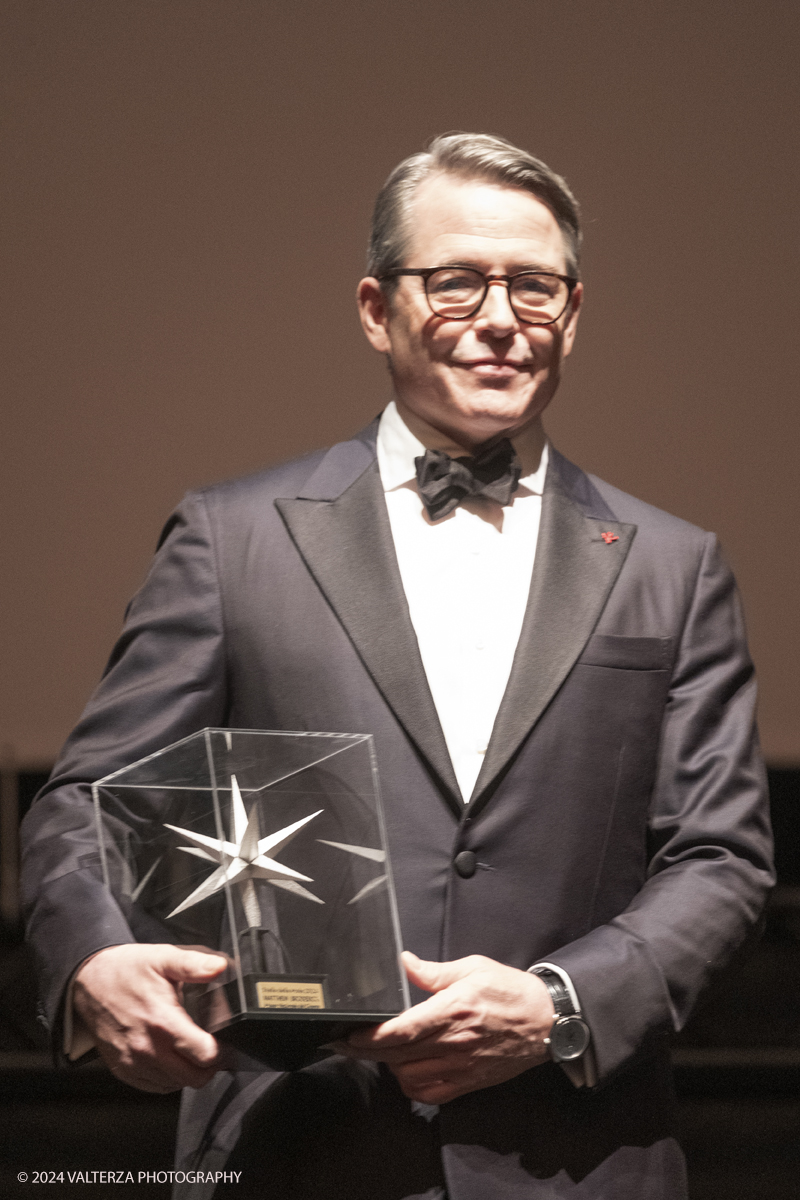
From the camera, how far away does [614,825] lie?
165 centimetres

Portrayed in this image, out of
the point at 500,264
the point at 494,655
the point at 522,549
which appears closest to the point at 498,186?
the point at 500,264

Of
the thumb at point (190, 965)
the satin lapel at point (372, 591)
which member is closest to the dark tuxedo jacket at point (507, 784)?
the satin lapel at point (372, 591)

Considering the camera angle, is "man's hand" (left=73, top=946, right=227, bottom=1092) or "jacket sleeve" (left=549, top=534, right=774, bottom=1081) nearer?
"man's hand" (left=73, top=946, right=227, bottom=1092)

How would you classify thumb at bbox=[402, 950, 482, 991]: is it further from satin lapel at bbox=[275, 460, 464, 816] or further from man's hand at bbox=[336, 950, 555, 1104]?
satin lapel at bbox=[275, 460, 464, 816]

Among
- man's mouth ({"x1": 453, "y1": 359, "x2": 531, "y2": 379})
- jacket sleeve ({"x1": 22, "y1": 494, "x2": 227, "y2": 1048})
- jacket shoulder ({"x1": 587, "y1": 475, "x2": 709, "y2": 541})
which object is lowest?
jacket sleeve ({"x1": 22, "y1": 494, "x2": 227, "y2": 1048})

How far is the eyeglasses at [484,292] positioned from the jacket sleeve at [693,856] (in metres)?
0.37

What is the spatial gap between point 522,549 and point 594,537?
0.30 ft

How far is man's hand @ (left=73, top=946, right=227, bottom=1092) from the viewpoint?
4.29 feet

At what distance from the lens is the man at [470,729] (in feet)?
4.84

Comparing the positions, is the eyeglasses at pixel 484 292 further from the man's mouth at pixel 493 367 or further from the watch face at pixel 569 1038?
the watch face at pixel 569 1038

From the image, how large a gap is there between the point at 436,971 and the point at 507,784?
0.91 feet

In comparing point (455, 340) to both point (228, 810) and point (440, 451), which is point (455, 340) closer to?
point (440, 451)

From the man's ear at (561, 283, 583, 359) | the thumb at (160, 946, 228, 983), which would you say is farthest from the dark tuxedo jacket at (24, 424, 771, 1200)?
the man's ear at (561, 283, 583, 359)

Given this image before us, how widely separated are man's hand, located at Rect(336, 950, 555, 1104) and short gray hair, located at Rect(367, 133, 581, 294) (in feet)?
2.90
